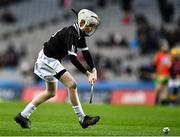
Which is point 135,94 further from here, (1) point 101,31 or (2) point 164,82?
(1) point 101,31

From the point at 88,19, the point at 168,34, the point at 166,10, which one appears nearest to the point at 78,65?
the point at 88,19

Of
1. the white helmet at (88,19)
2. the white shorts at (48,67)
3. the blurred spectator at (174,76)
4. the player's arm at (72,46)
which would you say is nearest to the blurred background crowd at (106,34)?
the blurred spectator at (174,76)

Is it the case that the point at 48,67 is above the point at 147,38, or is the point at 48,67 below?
below

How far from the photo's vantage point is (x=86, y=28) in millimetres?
13289

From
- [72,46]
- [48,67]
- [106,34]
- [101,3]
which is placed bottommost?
[48,67]

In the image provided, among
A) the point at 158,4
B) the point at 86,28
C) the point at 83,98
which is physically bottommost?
the point at 83,98

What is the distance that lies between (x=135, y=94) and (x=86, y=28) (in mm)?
18656

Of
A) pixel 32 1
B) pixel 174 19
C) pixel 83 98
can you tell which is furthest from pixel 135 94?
pixel 32 1

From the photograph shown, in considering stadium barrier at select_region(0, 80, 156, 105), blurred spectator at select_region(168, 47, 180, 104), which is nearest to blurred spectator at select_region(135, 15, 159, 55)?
stadium barrier at select_region(0, 80, 156, 105)

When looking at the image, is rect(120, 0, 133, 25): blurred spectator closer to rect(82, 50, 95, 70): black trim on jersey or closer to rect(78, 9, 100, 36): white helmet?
rect(82, 50, 95, 70): black trim on jersey

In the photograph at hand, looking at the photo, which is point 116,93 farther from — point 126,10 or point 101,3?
point 101,3

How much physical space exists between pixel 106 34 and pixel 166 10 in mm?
3790

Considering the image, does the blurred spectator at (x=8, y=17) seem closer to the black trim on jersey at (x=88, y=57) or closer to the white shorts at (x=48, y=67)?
the white shorts at (x=48, y=67)

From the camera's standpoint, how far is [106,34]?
135ft
